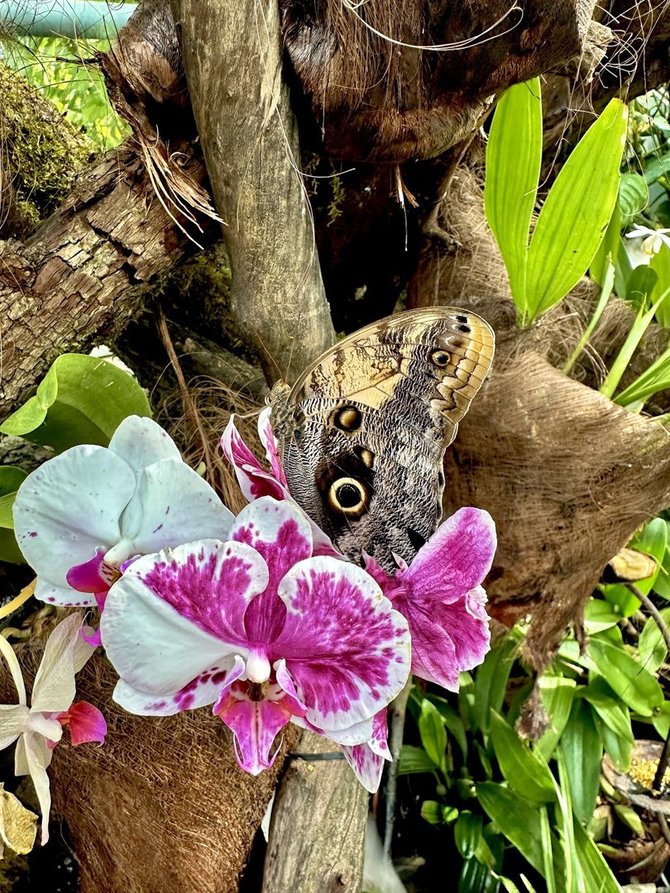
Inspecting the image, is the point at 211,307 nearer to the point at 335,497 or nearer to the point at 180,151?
the point at 180,151

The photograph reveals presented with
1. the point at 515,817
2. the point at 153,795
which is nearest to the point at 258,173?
the point at 153,795

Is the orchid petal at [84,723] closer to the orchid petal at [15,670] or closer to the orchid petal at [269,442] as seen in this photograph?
the orchid petal at [15,670]

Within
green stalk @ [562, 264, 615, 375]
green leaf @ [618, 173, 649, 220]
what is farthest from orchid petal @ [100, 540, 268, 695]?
green leaf @ [618, 173, 649, 220]

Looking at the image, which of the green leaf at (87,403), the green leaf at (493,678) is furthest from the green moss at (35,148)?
the green leaf at (493,678)

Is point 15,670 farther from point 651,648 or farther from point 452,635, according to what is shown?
point 651,648

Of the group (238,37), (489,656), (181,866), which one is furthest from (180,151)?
(489,656)

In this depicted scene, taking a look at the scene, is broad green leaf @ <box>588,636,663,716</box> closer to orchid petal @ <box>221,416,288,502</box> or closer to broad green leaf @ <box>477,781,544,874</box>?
broad green leaf @ <box>477,781,544,874</box>

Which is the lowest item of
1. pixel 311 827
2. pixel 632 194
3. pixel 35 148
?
pixel 311 827
